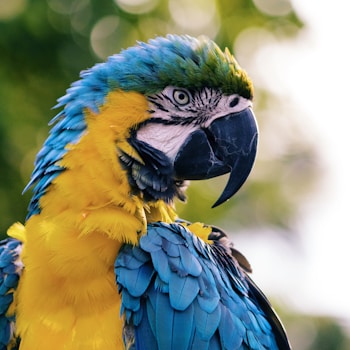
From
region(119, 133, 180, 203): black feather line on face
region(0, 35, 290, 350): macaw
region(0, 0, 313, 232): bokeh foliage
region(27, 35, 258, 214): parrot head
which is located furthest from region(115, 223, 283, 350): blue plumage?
region(0, 0, 313, 232): bokeh foliage

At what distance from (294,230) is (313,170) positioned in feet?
2.75

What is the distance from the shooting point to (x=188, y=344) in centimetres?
254

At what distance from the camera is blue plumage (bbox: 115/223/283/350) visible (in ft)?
8.33

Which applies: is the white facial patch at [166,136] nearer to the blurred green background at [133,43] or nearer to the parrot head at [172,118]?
the parrot head at [172,118]

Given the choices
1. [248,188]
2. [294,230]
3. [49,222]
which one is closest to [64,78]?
[248,188]

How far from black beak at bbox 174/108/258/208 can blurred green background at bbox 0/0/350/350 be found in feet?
11.7

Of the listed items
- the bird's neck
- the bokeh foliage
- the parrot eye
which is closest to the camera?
the bird's neck

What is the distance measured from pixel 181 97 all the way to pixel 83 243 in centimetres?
69

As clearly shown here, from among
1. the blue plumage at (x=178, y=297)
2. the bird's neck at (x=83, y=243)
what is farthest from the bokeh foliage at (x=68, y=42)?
the blue plumage at (x=178, y=297)

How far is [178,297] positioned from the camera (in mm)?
2553

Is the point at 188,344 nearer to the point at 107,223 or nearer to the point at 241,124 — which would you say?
the point at 107,223

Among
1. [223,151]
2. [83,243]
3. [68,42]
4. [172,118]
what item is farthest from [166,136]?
[68,42]

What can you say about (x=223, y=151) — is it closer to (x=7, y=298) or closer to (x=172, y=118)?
(x=172, y=118)

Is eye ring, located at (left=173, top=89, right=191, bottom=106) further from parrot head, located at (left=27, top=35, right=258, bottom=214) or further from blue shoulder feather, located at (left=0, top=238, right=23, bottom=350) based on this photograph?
blue shoulder feather, located at (left=0, top=238, right=23, bottom=350)
